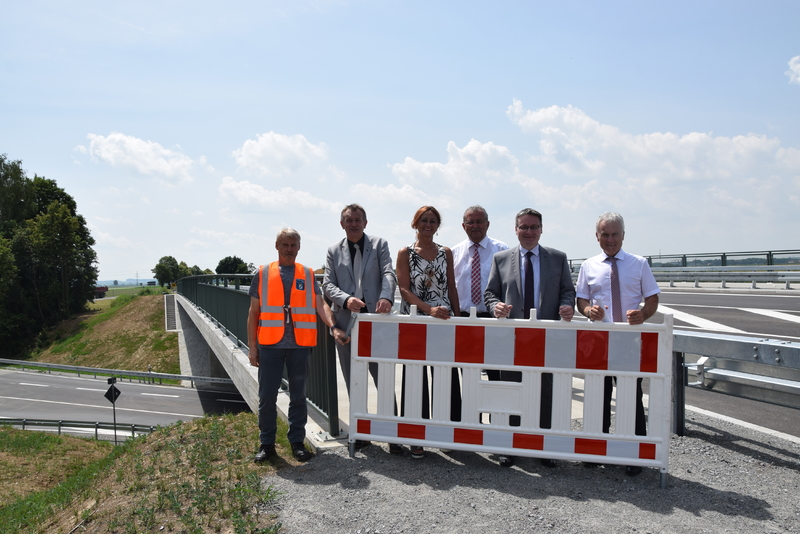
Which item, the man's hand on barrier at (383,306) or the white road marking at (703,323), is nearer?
the man's hand on barrier at (383,306)

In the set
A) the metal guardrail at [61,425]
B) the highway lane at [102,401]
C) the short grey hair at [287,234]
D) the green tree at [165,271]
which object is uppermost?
the short grey hair at [287,234]

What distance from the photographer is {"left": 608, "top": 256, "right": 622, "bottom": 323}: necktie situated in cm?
404

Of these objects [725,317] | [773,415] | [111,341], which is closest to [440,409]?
[773,415]

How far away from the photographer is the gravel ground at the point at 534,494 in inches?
124

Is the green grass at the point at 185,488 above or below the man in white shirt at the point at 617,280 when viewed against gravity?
below

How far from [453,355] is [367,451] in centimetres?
109

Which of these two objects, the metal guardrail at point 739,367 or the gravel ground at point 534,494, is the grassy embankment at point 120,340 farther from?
the metal guardrail at point 739,367

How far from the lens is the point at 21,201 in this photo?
226ft

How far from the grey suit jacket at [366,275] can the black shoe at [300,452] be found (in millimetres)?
974

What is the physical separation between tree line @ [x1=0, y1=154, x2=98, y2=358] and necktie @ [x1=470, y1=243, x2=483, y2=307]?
240ft

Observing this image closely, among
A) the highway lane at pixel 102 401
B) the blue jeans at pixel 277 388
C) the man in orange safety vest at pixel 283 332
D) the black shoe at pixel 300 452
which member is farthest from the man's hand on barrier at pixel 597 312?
the highway lane at pixel 102 401

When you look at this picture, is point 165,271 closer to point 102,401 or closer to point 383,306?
point 102,401

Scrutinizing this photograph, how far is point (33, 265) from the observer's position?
70125 mm

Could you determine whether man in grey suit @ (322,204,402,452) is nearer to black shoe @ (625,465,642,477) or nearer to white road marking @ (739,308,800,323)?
black shoe @ (625,465,642,477)
